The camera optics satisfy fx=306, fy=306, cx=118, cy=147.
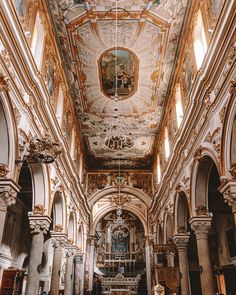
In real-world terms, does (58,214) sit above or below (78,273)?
above

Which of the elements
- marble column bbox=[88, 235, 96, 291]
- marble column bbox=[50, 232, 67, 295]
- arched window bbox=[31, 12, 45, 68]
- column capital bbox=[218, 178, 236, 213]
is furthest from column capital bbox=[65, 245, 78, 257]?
column capital bbox=[218, 178, 236, 213]

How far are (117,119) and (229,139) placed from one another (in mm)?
10605

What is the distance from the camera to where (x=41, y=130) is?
33.1 ft

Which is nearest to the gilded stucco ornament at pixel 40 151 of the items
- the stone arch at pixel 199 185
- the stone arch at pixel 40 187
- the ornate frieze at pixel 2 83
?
the ornate frieze at pixel 2 83

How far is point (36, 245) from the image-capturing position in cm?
988

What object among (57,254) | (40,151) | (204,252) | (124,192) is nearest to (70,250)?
(57,254)

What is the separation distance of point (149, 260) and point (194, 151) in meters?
14.9

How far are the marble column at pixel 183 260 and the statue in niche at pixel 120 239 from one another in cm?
1789

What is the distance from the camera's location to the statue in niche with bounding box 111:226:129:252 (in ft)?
98.8

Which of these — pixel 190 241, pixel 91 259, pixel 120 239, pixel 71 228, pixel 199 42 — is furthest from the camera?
pixel 120 239

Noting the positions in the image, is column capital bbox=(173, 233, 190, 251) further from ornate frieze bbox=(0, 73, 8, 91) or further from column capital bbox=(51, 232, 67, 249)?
ornate frieze bbox=(0, 73, 8, 91)

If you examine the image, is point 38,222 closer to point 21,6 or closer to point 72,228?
point 21,6

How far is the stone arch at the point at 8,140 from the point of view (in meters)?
Answer: 7.11

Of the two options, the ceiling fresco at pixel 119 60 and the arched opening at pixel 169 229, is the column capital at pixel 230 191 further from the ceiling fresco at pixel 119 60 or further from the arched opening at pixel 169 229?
the arched opening at pixel 169 229
